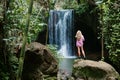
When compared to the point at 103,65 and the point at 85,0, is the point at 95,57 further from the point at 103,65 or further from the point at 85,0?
the point at 103,65

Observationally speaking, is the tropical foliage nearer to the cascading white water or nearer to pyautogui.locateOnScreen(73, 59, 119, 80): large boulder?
pyautogui.locateOnScreen(73, 59, 119, 80): large boulder

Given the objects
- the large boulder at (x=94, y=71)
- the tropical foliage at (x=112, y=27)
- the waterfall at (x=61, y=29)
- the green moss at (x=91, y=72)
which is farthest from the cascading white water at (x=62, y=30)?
the green moss at (x=91, y=72)

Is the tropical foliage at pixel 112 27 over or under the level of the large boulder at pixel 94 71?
over

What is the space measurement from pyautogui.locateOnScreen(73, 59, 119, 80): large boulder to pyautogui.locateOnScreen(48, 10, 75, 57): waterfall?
36.6 feet

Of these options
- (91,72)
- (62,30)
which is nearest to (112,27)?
(91,72)

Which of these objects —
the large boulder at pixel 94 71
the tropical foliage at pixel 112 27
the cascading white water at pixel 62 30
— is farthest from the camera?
the cascading white water at pixel 62 30

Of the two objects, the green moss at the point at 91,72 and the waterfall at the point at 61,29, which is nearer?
the green moss at the point at 91,72

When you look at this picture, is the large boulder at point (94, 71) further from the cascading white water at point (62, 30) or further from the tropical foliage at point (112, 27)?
the cascading white water at point (62, 30)

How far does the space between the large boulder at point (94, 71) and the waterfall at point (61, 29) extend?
1116 centimetres

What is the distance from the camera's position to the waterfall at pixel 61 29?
21.8m

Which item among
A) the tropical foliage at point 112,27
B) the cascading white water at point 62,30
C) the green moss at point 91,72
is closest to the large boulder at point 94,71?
the green moss at point 91,72

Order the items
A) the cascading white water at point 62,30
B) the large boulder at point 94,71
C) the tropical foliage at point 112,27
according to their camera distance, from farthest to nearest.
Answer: the cascading white water at point 62,30, the tropical foliage at point 112,27, the large boulder at point 94,71

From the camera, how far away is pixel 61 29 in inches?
866

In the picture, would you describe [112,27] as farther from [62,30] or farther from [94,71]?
[62,30]
